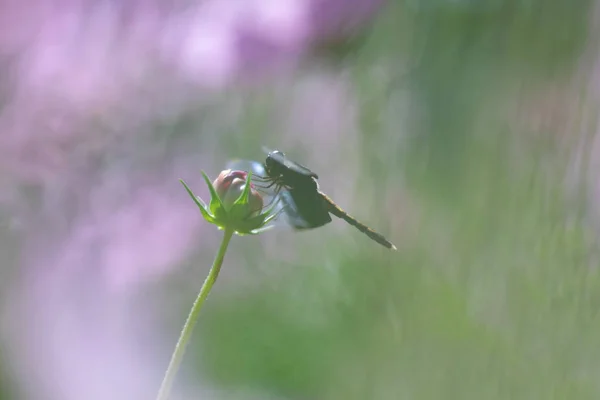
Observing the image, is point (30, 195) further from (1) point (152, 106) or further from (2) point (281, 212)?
(2) point (281, 212)

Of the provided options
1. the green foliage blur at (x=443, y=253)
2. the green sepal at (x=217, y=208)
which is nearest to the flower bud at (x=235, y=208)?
the green sepal at (x=217, y=208)

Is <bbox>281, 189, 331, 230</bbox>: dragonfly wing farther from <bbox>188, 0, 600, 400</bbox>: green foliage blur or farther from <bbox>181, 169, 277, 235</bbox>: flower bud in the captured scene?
<bbox>188, 0, 600, 400</bbox>: green foliage blur

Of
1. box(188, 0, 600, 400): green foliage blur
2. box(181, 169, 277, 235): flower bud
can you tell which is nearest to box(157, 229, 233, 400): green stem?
box(181, 169, 277, 235): flower bud

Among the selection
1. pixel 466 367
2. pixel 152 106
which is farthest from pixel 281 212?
pixel 152 106

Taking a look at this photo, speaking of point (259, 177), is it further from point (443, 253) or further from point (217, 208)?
point (443, 253)

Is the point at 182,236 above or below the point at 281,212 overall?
below

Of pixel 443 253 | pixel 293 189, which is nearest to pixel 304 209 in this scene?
pixel 293 189
